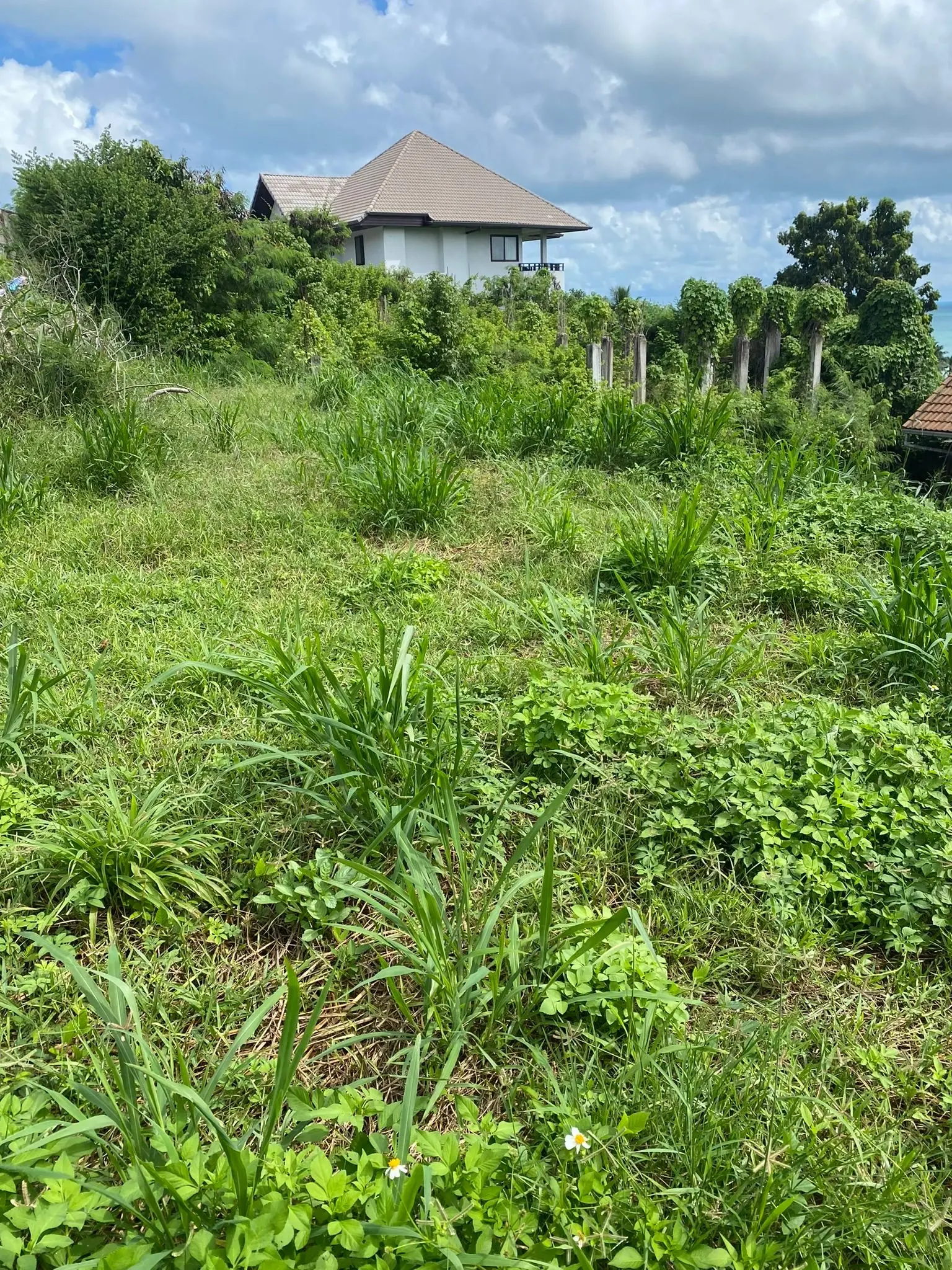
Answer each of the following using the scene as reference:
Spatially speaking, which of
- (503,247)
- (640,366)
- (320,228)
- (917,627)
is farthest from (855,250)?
(917,627)

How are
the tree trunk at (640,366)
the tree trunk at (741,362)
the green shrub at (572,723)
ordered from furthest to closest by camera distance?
the tree trunk at (741,362) → the tree trunk at (640,366) → the green shrub at (572,723)

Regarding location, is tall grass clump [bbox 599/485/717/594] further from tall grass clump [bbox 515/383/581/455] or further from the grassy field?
tall grass clump [bbox 515/383/581/455]

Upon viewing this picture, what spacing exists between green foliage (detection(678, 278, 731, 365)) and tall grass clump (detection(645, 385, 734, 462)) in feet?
28.6

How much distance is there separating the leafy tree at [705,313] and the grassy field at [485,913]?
10.9m

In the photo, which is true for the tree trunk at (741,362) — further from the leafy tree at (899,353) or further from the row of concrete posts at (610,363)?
the leafy tree at (899,353)

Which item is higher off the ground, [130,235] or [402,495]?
[130,235]

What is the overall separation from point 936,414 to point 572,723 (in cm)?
1399

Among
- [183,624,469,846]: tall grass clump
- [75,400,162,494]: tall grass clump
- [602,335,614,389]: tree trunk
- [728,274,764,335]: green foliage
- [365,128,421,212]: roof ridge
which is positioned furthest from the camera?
[365,128,421,212]: roof ridge

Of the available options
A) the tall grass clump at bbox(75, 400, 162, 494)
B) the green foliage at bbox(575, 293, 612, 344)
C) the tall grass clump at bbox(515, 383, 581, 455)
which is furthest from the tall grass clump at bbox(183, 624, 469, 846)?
the green foliage at bbox(575, 293, 612, 344)

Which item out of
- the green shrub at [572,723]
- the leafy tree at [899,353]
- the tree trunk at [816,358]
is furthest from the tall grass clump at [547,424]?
the leafy tree at [899,353]

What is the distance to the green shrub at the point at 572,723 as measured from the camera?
2.44m

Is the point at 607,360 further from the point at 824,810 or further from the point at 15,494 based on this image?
the point at 824,810

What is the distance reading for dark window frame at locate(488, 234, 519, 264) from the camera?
32250 mm

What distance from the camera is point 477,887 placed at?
2127 millimetres
